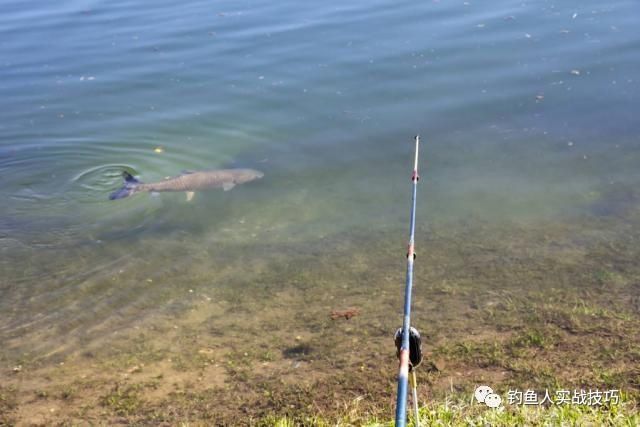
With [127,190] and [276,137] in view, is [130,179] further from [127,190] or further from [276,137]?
[276,137]

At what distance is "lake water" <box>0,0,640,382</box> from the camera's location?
26.8 feet

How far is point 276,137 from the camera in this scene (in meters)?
11.5

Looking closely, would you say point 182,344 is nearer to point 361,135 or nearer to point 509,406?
point 509,406

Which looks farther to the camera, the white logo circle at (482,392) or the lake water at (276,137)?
the lake water at (276,137)

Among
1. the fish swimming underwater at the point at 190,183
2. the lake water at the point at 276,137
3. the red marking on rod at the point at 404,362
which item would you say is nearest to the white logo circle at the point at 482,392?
the red marking on rod at the point at 404,362

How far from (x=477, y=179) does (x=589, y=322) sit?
3846 millimetres

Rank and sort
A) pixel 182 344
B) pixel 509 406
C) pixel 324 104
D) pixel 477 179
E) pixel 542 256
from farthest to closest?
pixel 324 104, pixel 477 179, pixel 542 256, pixel 182 344, pixel 509 406

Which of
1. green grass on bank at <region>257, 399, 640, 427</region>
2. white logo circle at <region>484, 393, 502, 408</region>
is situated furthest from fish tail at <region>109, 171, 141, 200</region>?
white logo circle at <region>484, 393, 502, 408</region>

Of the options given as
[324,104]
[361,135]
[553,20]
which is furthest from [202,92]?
[553,20]

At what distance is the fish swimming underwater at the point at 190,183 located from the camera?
32.2 ft

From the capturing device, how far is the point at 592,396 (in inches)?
195

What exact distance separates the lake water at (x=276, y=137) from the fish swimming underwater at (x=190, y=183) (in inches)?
5.3

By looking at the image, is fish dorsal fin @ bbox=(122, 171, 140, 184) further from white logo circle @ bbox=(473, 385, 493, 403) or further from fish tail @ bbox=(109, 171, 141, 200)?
white logo circle @ bbox=(473, 385, 493, 403)

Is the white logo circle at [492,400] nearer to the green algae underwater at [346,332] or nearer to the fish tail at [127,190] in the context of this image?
the green algae underwater at [346,332]
